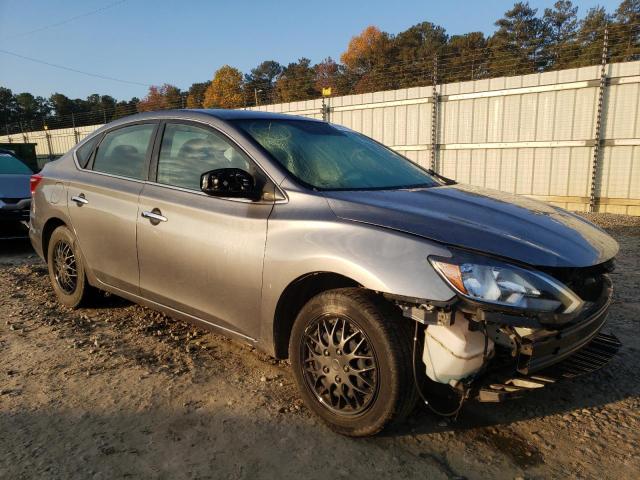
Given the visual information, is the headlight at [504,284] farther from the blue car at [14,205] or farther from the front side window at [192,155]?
the blue car at [14,205]

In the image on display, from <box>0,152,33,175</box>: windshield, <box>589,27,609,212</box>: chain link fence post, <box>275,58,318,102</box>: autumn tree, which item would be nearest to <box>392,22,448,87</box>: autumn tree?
<box>275,58,318,102</box>: autumn tree

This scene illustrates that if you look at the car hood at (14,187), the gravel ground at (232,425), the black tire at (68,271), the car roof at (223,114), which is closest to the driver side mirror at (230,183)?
the car roof at (223,114)

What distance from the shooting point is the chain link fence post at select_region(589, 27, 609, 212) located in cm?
972

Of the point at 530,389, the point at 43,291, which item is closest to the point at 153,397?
the point at 530,389

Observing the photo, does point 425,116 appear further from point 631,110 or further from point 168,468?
point 168,468

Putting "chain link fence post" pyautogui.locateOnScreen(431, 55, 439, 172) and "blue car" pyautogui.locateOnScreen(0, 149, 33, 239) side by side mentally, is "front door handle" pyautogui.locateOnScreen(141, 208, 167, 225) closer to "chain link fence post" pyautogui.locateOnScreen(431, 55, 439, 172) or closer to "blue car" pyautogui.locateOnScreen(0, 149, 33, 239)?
"blue car" pyautogui.locateOnScreen(0, 149, 33, 239)

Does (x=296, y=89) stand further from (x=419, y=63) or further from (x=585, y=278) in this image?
(x=585, y=278)

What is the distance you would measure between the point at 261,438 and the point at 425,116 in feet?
36.8

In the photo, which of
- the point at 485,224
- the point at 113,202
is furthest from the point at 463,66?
the point at 485,224

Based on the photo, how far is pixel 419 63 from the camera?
13.1 m

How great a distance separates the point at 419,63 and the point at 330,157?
37.1ft

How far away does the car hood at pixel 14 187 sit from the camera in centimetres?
657

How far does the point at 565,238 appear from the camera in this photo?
2.35 m

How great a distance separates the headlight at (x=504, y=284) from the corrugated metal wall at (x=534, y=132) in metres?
9.43
